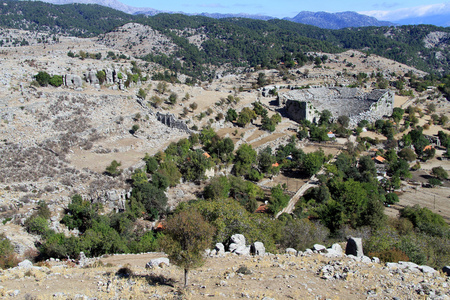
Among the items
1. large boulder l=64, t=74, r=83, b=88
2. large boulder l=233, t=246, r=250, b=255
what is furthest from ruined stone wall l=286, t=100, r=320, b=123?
large boulder l=233, t=246, r=250, b=255

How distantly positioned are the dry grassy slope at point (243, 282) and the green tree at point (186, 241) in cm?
103

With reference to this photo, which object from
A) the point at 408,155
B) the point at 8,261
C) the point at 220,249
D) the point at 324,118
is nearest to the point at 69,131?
the point at 8,261

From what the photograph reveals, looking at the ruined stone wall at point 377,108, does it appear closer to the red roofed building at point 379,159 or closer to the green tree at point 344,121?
the green tree at point 344,121

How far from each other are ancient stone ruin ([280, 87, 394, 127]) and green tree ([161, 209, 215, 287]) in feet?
145

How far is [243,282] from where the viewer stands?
11328 mm

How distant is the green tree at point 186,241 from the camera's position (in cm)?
1050

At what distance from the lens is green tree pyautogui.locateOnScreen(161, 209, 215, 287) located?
10.5m

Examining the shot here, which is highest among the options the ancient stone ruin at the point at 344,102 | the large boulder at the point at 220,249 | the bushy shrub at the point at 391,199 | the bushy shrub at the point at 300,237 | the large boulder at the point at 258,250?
the ancient stone ruin at the point at 344,102

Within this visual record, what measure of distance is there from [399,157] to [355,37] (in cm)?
14531

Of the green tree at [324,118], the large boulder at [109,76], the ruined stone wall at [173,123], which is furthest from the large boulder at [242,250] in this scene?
the green tree at [324,118]

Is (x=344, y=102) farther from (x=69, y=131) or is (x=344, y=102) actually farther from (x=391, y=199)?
(x=69, y=131)

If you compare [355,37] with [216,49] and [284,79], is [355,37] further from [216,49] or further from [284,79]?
[284,79]

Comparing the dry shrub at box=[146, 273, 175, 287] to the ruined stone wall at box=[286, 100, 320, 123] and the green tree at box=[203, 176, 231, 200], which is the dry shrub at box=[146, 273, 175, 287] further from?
the ruined stone wall at box=[286, 100, 320, 123]

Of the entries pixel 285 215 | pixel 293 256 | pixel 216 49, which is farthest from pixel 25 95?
pixel 216 49
